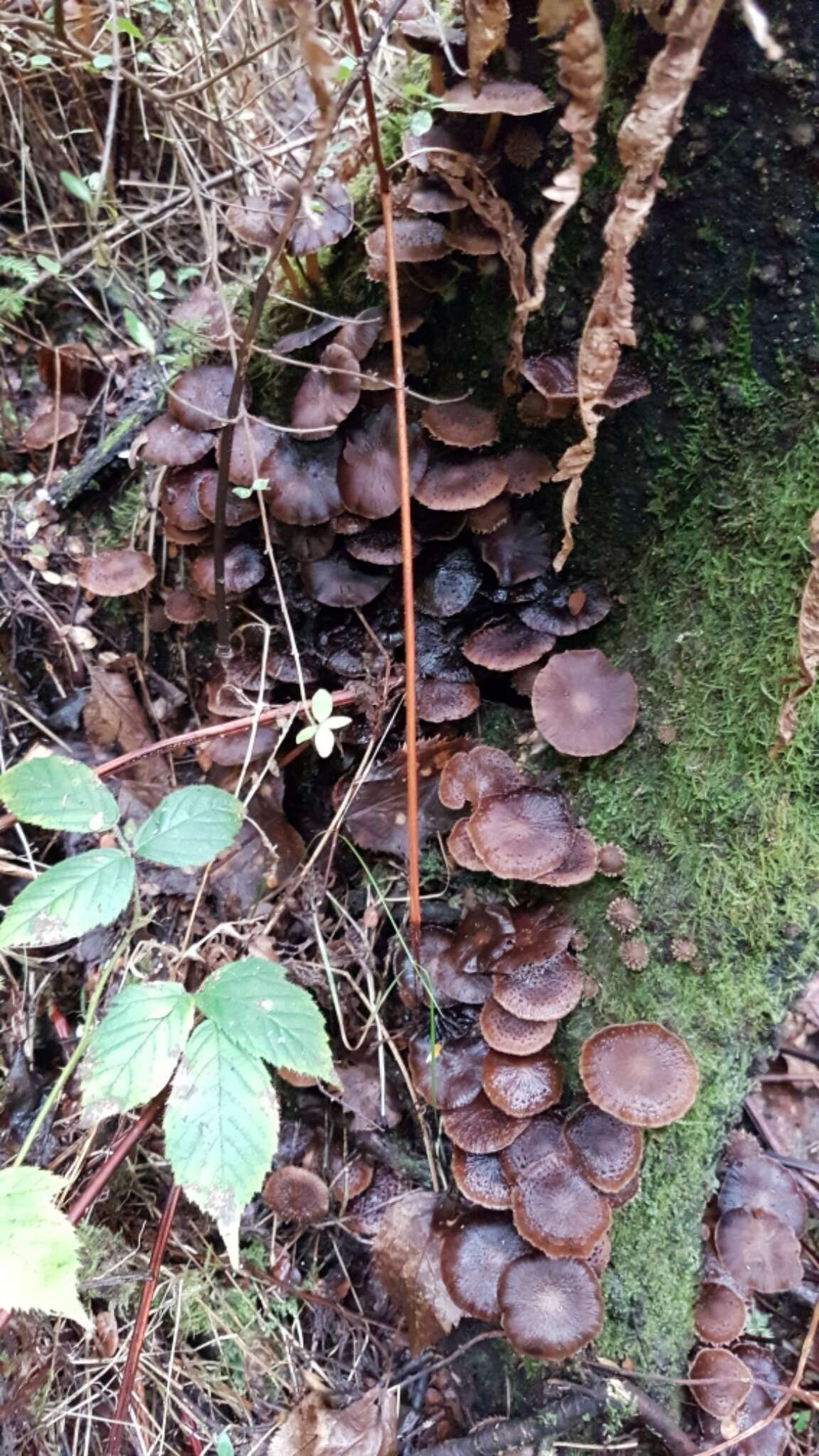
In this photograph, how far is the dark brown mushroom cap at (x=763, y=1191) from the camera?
2955 mm

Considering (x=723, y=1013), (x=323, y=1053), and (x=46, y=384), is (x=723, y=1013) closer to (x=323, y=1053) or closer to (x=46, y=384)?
(x=323, y=1053)

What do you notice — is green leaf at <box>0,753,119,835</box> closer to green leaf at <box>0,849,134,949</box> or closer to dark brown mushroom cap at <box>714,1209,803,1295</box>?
green leaf at <box>0,849,134,949</box>

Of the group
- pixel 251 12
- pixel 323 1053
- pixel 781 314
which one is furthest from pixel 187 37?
pixel 323 1053

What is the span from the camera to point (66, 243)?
12.2ft

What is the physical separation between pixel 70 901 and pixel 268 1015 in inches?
20.7

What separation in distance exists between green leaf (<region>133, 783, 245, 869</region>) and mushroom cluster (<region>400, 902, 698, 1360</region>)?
928 millimetres

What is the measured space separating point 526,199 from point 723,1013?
8.09 feet

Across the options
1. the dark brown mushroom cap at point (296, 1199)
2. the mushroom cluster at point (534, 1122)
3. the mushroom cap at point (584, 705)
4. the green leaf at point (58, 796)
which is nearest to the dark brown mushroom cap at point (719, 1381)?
the mushroom cluster at point (534, 1122)

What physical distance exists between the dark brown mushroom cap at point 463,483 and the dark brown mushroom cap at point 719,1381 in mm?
2630

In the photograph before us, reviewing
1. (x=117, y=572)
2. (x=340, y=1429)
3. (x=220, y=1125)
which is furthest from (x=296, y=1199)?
(x=117, y=572)

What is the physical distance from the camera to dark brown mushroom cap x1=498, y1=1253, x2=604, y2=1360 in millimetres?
2285

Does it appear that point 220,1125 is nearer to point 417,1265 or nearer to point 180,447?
point 417,1265

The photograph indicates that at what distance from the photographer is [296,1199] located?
9.16 feet

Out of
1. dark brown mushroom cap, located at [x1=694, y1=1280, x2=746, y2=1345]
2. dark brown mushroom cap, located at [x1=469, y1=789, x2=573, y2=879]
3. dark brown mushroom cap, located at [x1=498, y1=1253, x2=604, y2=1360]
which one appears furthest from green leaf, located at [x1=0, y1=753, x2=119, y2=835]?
A: dark brown mushroom cap, located at [x1=694, y1=1280, x2=746, y2=1345]
